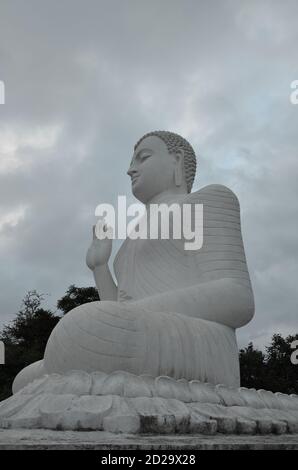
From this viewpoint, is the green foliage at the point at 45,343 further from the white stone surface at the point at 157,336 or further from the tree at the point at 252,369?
the white stone surface at the point at 157,336

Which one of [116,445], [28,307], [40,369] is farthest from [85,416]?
[28,307]

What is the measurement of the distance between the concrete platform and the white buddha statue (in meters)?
1.15

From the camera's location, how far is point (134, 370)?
15.0 ft

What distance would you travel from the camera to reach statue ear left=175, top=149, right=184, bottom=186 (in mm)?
7227

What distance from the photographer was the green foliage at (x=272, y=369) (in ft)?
72.5

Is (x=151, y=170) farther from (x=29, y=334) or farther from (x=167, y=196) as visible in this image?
(x=29, y=334)

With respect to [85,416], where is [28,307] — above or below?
above

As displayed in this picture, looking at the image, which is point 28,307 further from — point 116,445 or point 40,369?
point 116,445

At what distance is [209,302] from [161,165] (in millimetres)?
2413

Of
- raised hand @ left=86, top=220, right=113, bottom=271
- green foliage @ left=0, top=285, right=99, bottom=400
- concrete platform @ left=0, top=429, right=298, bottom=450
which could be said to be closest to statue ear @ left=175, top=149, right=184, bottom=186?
raised hand @ left=86, top=220, right=113, bottom=271

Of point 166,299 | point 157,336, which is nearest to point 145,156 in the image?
point 166,299

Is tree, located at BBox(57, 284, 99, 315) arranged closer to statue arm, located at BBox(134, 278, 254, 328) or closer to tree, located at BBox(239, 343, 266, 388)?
tree, located at BBox(239, 343, 266, 388)
